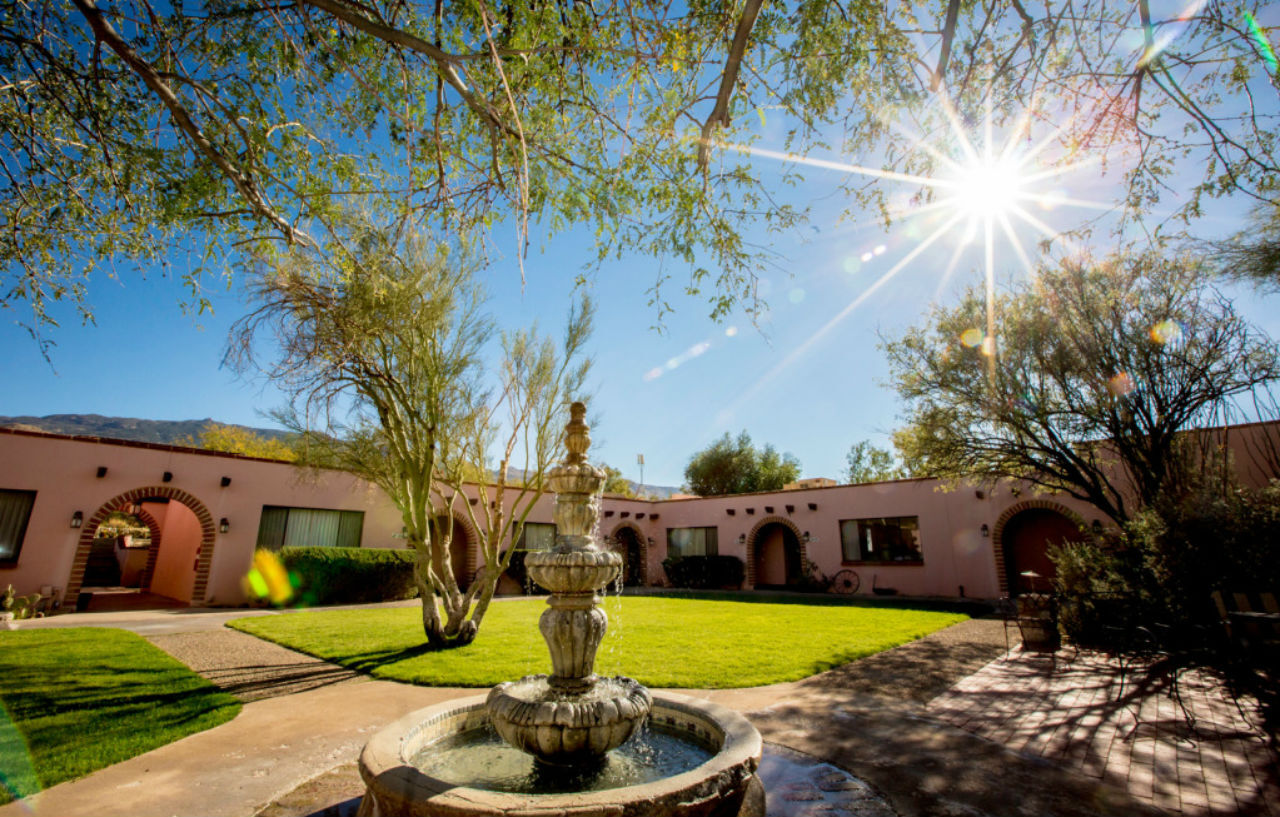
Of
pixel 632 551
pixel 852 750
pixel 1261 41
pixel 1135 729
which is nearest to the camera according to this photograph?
pixel 1261 41

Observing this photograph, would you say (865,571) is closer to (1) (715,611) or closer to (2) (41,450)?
(1) (715,611)

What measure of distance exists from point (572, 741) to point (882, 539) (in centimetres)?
1705

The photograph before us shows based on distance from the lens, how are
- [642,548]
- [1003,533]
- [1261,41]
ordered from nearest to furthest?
[1261,41], [1003,533], [642,548]

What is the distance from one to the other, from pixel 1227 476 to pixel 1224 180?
12.0 ft

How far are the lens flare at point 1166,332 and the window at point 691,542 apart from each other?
51.2 feet

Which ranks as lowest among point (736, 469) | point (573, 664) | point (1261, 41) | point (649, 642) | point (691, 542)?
point (649, 642)

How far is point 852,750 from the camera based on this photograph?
3.89 metres

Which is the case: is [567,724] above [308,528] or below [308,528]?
below

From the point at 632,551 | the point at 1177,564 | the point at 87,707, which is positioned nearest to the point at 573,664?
the point at 87,707

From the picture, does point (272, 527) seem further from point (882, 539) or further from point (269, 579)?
point (882, 539)

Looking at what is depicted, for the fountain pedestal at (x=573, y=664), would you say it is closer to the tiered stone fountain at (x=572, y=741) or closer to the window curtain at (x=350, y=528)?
the tiered stone fountain at (x=572, y=741)

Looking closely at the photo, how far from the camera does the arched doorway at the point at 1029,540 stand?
14719mm

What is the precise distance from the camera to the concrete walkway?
3027 mm

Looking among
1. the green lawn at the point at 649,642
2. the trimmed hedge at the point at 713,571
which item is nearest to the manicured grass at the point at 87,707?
the green lawn at the point at 649,642
